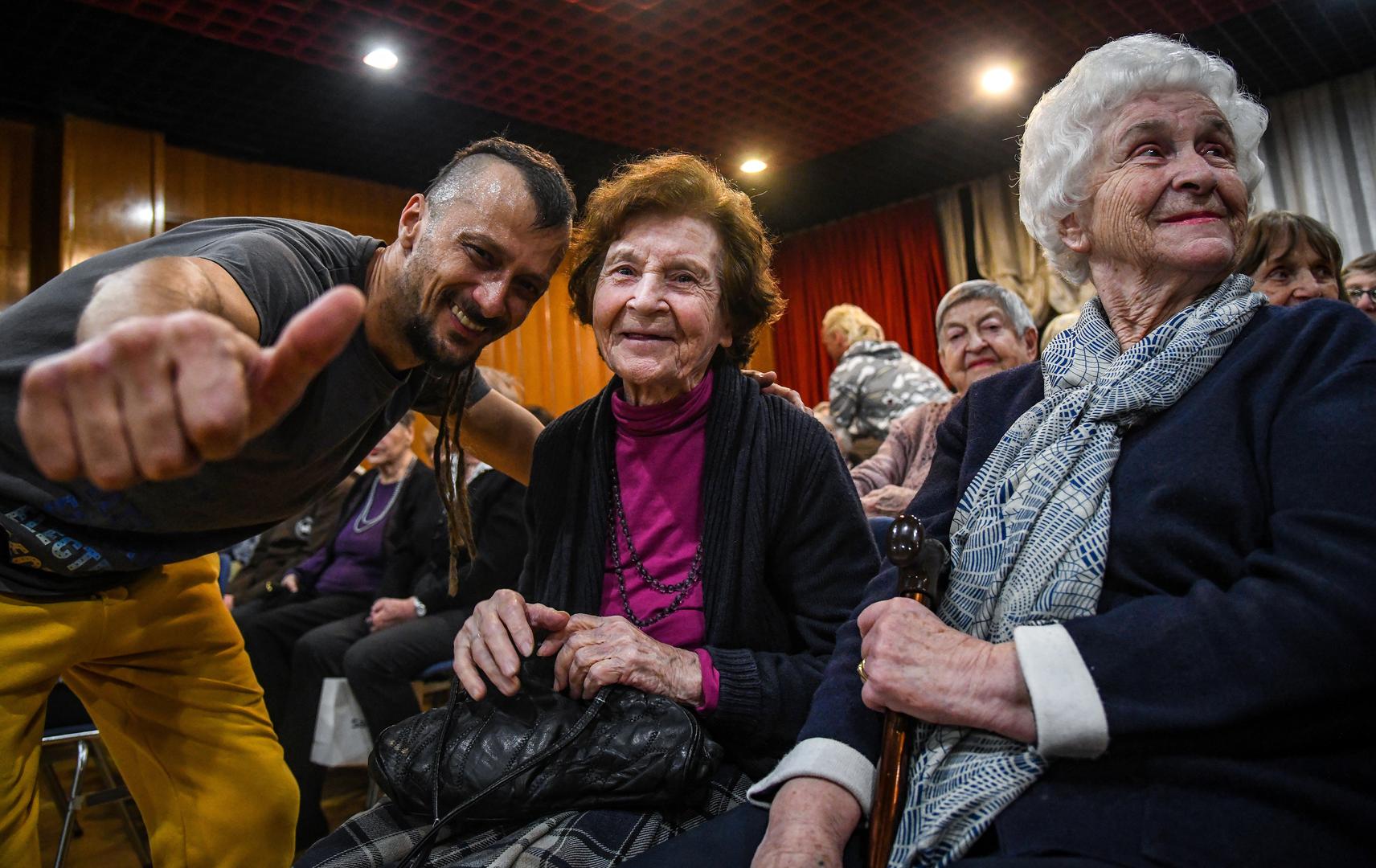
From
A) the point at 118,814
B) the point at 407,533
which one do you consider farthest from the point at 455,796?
the point at 118,814

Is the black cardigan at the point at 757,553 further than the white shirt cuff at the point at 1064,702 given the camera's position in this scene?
Yes

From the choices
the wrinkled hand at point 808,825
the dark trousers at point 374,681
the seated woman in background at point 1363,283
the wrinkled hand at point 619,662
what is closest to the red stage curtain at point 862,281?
the seated woman in background at point 1363,283

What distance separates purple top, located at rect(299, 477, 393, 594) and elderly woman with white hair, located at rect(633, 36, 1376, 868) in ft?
10.1

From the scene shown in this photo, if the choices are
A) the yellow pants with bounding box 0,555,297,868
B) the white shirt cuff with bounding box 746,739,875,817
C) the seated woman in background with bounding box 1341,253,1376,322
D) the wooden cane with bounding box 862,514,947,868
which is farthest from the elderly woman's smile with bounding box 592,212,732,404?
the seated woman in background with bounding box 1341,253,1376,322

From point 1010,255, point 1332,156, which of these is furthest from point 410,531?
point 1332,156

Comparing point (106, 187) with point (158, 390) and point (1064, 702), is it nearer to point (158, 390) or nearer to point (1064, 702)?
point (158, 390)

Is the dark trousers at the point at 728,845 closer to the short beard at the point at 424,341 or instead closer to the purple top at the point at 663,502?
the purple top at the point at 663,502

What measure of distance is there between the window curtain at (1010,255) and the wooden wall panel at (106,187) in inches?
229

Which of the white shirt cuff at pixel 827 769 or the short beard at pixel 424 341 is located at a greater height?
the short beard at pixel 424 341

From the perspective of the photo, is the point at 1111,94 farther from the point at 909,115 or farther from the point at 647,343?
the point at 909,115

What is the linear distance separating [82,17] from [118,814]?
11.5 feet

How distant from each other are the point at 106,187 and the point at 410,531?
3073mm

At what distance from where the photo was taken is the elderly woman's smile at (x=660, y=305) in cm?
149

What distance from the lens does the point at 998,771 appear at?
914 millimetres
